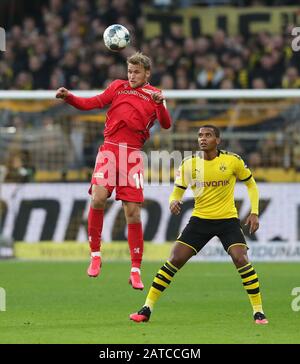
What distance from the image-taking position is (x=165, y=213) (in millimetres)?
21969

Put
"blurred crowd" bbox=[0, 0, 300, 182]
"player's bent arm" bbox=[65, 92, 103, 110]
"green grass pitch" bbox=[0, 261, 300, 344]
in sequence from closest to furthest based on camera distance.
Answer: "green grass pitch" bbox=[0, 261, 300, 344]
"player's bent arm" bbox=[65, 92, 103, 110]
"blurred crowd" bbox=[0, 0, 300, 182]

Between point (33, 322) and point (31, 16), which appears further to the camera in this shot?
point (31, 16)

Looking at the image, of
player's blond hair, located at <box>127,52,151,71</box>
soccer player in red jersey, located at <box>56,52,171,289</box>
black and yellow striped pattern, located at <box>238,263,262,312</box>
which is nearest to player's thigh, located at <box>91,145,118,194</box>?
soccer player in red jersey, located at <box>56,52,171,289</box>

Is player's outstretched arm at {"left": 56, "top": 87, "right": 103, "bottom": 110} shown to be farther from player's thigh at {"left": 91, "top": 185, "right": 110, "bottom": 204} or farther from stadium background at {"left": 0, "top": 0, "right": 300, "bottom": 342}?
stadium background at {"left": 0, "top": 0, "right": 300, "bottom": 342}

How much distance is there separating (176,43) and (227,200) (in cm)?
1499

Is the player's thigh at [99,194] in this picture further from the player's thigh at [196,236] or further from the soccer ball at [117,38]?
the soccer ball at [117,38]

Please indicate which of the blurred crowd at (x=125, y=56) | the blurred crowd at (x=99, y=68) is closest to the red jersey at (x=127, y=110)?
the blurred crowd at (x=99, y=68)

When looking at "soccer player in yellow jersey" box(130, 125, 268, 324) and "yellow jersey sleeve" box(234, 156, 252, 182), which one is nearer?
"soccer player in yellow jersey" box(130, 125, 268, 324)

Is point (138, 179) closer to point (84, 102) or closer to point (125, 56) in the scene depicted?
point (84, 102)

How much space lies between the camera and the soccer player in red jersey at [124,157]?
12570 mm

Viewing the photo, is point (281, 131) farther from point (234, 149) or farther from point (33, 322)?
point (33, 322)

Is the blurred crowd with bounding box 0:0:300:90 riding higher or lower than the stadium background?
higher

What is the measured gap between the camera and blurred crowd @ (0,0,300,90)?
24.8m
